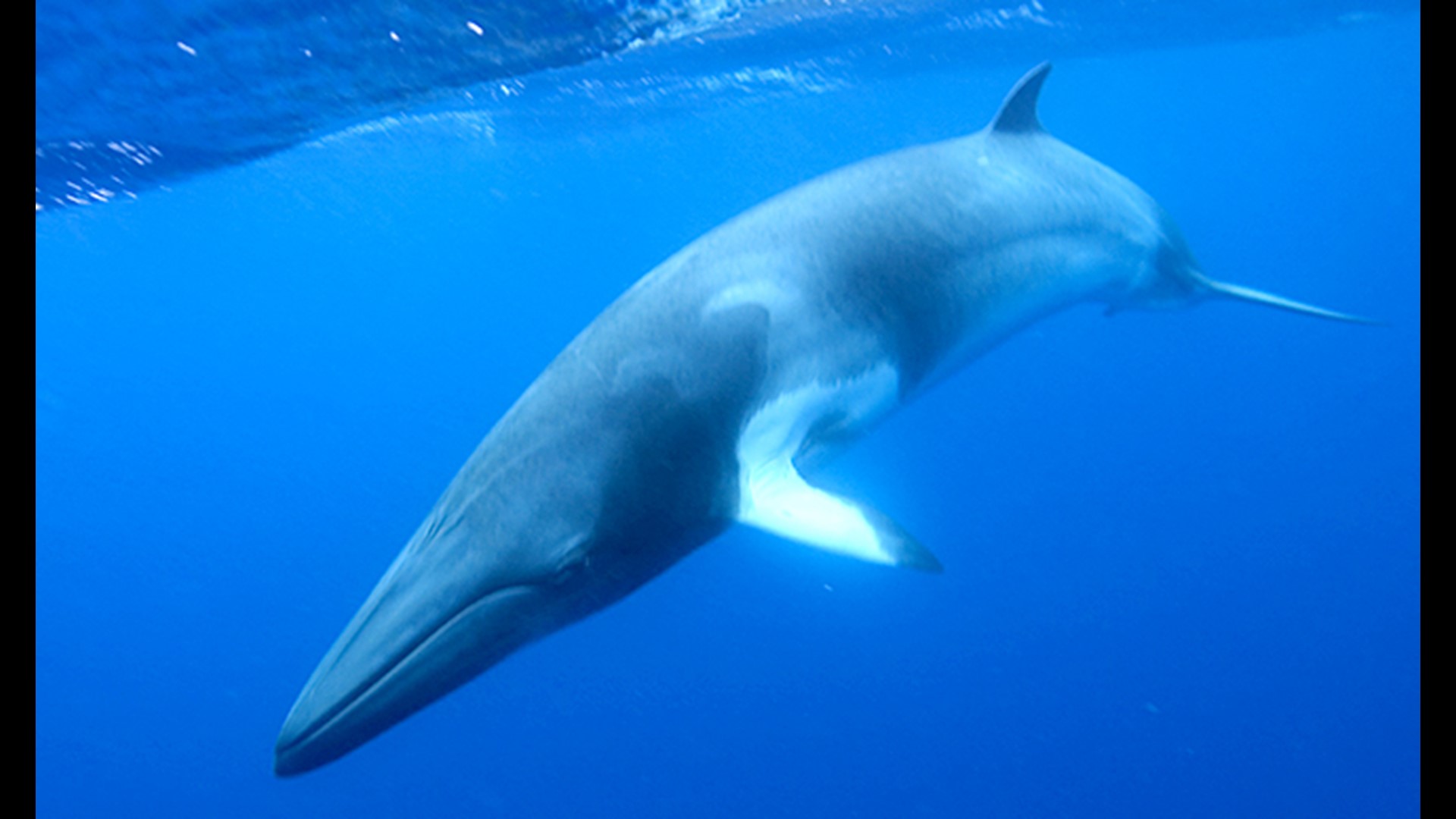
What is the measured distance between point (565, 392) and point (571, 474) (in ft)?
1.73

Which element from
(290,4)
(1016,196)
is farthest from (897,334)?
(290,4)

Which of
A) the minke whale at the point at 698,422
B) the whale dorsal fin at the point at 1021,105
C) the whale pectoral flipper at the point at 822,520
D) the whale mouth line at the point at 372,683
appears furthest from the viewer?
the whale dorsal fin at the point at 1021,105

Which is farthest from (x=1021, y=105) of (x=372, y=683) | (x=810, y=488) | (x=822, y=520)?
(x=372, y=683)

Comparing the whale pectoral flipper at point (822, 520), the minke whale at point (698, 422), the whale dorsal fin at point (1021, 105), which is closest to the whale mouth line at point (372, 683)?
the minke whale at point (698, 422)

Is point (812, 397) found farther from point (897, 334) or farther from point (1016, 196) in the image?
point (1016, 196)

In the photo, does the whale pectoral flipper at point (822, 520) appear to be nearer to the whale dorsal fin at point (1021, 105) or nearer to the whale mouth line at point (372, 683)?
the whale mouth line at point (372, 683)

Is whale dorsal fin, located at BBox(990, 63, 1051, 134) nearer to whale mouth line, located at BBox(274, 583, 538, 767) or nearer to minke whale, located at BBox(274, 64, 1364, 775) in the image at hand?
minke whale, located at BBox(274, 64, 1364, 775)

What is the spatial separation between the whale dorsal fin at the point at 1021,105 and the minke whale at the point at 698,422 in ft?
2.70

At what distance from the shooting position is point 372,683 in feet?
Answer: 14.6

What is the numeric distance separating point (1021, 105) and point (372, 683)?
21.4ft

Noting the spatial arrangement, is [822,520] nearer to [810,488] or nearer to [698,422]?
[810,488]

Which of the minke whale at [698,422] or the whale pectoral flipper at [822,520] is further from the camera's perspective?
the whale pectoral flipper at [822,520]

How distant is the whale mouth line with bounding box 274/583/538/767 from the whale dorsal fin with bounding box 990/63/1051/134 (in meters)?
5.58

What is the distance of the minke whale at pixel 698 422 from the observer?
15.3ft
